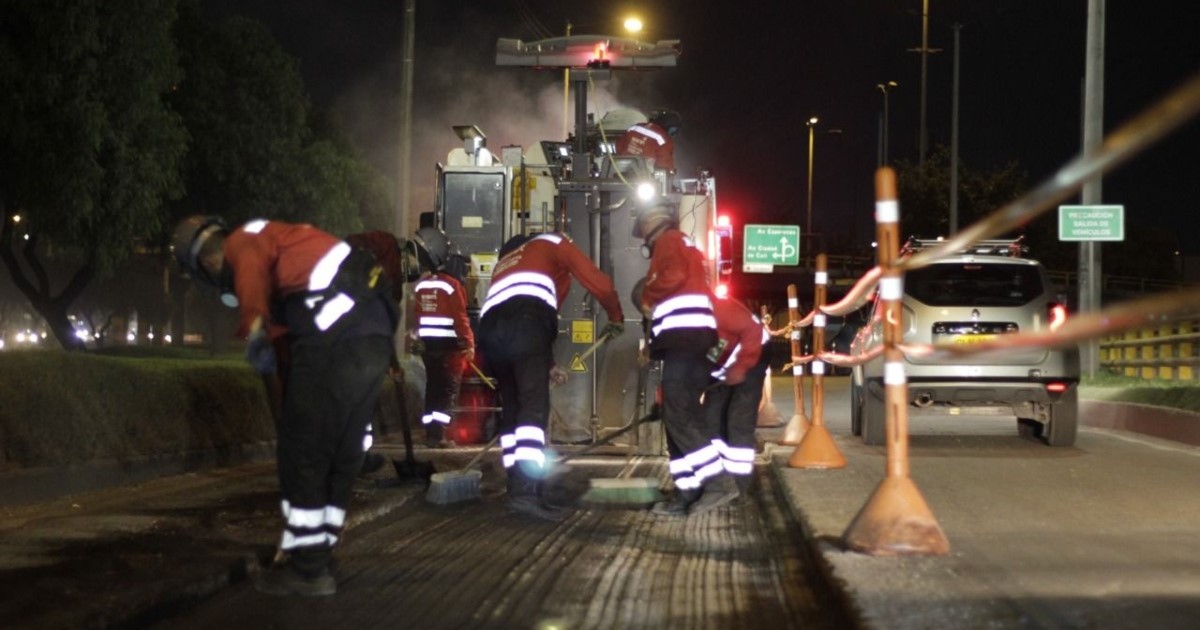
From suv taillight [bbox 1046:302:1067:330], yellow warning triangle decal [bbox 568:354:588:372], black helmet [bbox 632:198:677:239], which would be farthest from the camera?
yellow warning triangle decal [bbox 568:354:588:372]

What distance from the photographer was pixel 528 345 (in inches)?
347

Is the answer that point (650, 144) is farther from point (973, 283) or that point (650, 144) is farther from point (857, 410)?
point (973, 283)

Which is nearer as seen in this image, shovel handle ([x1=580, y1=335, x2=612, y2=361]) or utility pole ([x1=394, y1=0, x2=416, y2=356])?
shovel handle ([x1=580, y1=335, x2=612, y2=361])

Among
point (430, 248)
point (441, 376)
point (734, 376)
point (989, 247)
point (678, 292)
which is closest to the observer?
point (678, 292)

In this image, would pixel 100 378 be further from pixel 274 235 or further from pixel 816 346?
pixel 816 346

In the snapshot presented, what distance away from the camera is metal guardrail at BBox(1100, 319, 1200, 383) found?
20553 millimetres

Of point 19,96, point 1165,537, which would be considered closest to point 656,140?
point 1165,537

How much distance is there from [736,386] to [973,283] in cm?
356

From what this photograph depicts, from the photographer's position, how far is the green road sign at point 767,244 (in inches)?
1471

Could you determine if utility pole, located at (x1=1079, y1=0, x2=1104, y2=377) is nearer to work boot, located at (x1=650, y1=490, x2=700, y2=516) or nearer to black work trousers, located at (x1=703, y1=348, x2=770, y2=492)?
black work trousers, located at (x1=703, y1=348, x2=770, y2=492)

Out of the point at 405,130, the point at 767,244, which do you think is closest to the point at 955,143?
the point at 767,244

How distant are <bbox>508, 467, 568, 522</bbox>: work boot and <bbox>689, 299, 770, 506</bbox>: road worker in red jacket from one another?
137 centimetres

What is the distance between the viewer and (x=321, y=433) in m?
6.16

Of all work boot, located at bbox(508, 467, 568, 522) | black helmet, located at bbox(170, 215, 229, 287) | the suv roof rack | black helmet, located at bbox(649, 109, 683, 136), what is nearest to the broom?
work boot, located at bbox(508, 467, 568, 522)
